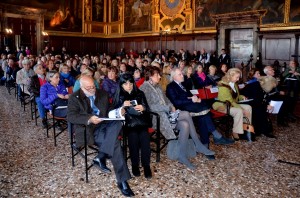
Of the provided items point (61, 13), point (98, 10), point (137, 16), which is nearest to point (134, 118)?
point (137, 16)

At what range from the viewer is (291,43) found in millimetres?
13219

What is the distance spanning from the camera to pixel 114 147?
340 cm

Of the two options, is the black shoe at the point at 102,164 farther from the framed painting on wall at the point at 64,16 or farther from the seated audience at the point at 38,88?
the framed painting on wall at the point at 64,16

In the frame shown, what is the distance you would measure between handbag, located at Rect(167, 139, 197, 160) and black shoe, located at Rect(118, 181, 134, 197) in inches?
46.2

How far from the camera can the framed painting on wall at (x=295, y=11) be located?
12.4 metres

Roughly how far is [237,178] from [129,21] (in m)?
18.9

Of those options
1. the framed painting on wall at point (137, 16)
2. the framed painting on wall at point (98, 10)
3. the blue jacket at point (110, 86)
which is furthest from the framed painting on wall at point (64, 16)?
the blue jacket at point (110, 86)

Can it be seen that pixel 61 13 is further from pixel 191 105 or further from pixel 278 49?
pixel 191 105

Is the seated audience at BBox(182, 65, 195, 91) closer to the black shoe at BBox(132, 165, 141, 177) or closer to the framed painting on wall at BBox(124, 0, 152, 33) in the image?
the black shoe at BBox(132, 165, 141, 177)

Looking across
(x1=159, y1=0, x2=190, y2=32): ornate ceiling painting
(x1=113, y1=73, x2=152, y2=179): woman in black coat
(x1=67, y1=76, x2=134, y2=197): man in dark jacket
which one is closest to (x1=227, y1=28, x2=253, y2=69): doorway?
(x1=159, y1=0, x2=190, y2=32): ornate ceiling painting

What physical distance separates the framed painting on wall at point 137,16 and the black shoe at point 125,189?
56.7 ft

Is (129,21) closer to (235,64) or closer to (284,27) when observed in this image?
(235,64)

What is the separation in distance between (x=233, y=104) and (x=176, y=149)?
1.64 m

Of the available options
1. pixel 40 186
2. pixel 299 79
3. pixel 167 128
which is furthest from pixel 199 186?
pixel 299 79
